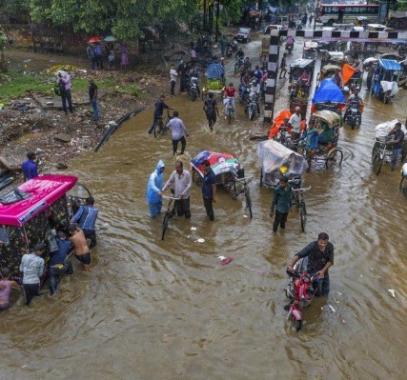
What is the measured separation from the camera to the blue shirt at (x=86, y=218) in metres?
9.17

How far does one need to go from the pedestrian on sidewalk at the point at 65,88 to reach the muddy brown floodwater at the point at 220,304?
→ 226 inches

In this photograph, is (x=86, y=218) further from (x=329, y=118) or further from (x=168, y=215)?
(x=329, y=118)

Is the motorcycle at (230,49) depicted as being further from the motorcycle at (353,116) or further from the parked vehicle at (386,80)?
the motorcycle at (353,116)

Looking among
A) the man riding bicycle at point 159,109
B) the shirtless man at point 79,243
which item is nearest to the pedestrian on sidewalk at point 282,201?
the shirtless man at point 79,243

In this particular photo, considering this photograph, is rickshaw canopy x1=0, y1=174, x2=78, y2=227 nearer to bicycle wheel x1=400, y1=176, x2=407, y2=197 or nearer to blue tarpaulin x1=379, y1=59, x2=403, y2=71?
bicycle wheel x1=400, y1=176, x2=407, y2=197

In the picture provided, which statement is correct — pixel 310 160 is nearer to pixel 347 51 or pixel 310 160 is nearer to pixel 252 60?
pixel 252 60

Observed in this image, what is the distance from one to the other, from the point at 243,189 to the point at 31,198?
17.8 feet

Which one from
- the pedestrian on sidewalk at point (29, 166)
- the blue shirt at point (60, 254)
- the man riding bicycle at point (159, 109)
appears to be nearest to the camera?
the blue shirt at point (60, 254)

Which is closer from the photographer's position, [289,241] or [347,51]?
[289,241]

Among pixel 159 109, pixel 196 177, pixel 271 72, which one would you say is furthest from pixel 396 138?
pixel 159 109

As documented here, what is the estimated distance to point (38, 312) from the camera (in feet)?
25.1

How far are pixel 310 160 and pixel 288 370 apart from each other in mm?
8148

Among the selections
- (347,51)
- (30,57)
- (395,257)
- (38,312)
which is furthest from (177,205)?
(347,51)

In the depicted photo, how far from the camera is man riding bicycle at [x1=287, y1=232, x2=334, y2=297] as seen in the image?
7.28 m
